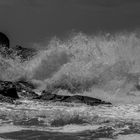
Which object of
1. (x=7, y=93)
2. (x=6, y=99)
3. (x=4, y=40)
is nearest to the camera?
(x=6, y=99)

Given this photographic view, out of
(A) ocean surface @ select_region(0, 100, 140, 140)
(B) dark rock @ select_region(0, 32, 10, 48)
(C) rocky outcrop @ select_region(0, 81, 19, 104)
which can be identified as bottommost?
(A) ocean surface @ select_region(0, 100, 140, 140)

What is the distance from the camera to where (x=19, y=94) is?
13.3m

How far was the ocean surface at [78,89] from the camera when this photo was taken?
7.70 meters

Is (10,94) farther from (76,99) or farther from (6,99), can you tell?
(76,99)

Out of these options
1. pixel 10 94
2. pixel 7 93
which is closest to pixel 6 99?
pixel 7 93

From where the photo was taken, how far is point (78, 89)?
621 inches

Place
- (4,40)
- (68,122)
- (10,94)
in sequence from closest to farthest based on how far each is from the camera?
(68,122) → (10,94) → (4,40)

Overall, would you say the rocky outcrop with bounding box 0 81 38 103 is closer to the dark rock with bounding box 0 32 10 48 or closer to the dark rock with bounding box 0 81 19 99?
the dark rock with bounding box 0 81 19 99

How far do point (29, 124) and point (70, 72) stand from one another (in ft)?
30.9

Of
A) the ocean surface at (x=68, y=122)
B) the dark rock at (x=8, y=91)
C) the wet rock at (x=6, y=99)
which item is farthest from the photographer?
the dark rock at (x=8, y=91)

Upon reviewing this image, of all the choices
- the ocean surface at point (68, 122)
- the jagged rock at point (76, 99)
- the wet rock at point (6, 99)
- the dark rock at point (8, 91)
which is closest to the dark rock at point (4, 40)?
the dark rock at point (8, 91)

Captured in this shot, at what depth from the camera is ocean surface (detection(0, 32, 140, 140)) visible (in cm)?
770

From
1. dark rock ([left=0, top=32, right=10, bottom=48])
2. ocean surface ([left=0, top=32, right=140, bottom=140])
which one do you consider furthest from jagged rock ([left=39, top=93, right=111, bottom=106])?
dark rock ([left=0, top=32, right=10, bottom=48])

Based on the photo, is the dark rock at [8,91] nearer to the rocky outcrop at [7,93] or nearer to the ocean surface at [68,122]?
the rocky outcrop at [7,93]
